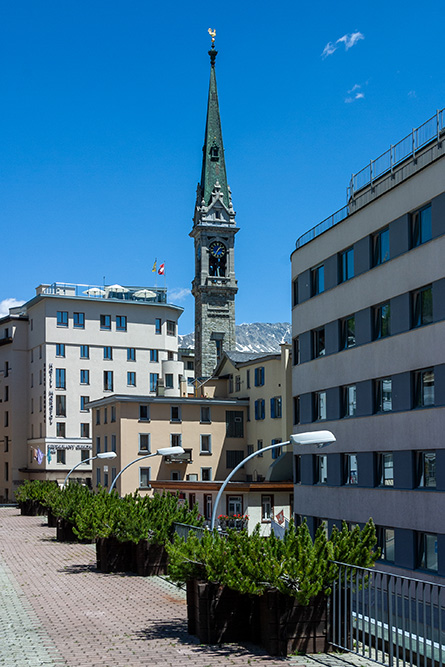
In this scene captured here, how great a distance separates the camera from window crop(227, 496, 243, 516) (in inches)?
2195

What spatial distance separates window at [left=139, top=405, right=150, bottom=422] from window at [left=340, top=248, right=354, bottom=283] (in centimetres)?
3221

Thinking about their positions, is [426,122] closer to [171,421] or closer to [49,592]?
[49,592]

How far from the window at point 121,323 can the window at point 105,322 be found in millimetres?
851

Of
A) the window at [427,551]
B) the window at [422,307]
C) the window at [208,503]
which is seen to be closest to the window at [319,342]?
the window at [422,307]

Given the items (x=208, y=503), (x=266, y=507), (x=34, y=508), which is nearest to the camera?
(x=266, y=507)

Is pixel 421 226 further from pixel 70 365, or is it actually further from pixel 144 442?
pixel 70 365

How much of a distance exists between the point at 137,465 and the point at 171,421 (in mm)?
4697

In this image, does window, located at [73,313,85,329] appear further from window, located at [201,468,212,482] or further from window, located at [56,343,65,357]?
window, located at [201,468,212,482]

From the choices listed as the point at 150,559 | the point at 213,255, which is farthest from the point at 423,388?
the point at 213,255

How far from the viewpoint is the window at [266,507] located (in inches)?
2200

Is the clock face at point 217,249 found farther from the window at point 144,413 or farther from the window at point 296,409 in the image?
the window at point 296,409

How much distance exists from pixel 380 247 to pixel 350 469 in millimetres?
9521

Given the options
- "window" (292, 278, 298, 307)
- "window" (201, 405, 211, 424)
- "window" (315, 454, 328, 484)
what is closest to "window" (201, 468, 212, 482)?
"window" (201, 405, 211, 424)

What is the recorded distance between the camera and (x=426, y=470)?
30.3 m
